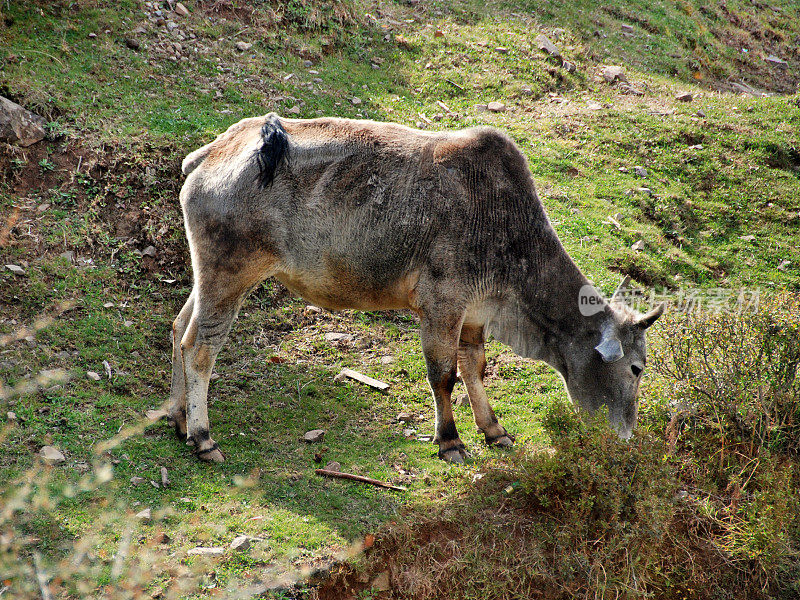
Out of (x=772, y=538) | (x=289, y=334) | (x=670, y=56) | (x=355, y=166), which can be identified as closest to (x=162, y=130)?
(x=289, y=334)

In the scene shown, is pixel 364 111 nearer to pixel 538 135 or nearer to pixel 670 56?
pixel 538 135

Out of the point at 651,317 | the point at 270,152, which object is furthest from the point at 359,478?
the point at 270,152

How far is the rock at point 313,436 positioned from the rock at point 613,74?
1149 cm

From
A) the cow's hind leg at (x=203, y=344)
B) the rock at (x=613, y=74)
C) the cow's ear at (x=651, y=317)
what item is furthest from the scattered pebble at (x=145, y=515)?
the rock at (x=613, y=74)

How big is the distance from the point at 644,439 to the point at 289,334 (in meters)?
4.46

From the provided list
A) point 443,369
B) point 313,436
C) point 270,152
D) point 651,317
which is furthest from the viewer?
point 313,436

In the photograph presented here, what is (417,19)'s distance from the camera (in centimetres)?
1590

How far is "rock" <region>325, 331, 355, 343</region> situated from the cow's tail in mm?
2746

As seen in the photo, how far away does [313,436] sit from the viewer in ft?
23.8

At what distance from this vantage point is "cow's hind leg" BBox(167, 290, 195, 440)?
6.98 meters

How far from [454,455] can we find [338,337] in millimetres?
2576

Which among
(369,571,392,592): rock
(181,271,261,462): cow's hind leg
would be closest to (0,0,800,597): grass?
(181,271,261,462): cow's hind leg

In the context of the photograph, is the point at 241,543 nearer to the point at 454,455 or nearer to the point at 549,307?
the point at 454,455

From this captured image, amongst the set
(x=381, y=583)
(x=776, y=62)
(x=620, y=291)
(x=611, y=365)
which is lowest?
(x=381, y=583)
